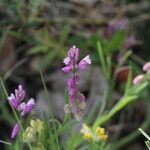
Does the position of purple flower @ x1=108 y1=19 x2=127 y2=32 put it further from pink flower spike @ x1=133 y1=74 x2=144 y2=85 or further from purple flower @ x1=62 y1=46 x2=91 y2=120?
purple flower @ x1=62 y1=46 x2=91 y2=120

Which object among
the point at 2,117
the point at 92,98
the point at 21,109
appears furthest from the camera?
the point at 92,98

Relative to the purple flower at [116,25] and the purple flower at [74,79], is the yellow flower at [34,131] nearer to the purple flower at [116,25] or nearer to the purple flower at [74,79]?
the purple flower at [74,79]

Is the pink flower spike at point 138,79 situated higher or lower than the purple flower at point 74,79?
higher

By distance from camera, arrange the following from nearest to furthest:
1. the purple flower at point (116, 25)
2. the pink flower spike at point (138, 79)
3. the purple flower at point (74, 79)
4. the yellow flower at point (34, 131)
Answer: the purple flower at point (74, 79) < the yellow flower at point (34, 131) < the pink flower spike at point (138, 79) < the purple flower at point (116, 25)

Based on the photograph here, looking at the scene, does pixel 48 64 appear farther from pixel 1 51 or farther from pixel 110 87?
pixel 110 87

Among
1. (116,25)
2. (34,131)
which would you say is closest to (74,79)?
(34,131)

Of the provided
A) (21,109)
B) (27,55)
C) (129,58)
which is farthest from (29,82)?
(21,109)

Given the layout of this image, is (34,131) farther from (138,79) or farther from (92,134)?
(138,79)

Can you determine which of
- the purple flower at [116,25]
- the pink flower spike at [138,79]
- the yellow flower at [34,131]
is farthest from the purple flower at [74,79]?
the purple flower at [116,25]
